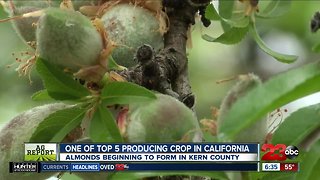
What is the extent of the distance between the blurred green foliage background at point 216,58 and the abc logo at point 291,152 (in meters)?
1.13

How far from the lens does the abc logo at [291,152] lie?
3.43ft

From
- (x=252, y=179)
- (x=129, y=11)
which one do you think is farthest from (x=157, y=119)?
(x=129, y=11)

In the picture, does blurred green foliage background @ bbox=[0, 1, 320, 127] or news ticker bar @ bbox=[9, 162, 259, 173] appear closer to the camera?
news ticker bar @ bbox=[9, 162, 259, 173]

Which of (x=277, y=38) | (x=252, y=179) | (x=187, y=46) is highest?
(x=277, y=38)

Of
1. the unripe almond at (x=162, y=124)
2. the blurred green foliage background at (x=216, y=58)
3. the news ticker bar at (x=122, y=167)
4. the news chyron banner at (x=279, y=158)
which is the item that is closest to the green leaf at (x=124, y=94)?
the unripe almond at (x=162, y=124)

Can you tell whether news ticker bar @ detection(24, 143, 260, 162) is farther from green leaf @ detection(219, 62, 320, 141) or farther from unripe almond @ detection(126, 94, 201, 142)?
green leaf @ detection(219, 62, 320, 141)

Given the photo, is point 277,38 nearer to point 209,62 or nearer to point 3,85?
point 209,62

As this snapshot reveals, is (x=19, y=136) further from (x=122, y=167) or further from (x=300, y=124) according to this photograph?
(x=300, y=124)

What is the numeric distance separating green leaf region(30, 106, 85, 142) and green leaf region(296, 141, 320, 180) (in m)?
0.37

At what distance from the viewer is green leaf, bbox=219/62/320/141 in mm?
836

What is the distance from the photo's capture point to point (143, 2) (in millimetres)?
1324

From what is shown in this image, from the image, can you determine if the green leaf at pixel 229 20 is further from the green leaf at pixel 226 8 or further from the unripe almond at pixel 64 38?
the unripe almond at pixel 64 38

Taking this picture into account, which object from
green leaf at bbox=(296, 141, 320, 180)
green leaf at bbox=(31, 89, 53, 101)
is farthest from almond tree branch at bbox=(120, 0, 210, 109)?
green leaf at bbox=(296, 141, 320, 180)

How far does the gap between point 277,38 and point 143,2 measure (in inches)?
60.7
